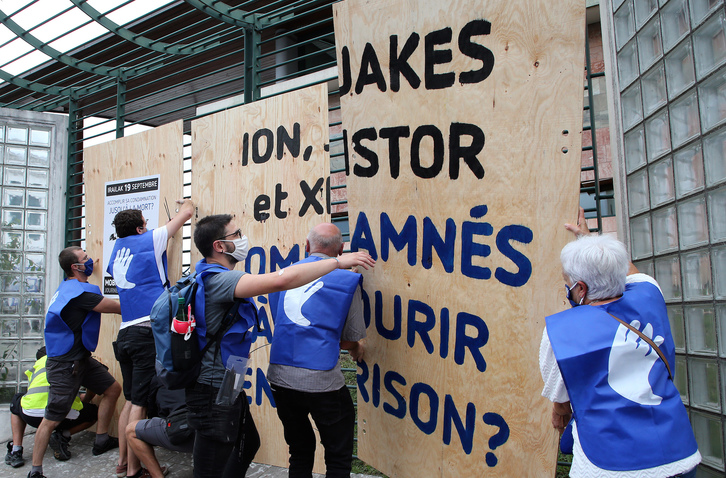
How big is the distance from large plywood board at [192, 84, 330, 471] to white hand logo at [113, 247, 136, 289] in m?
0.55

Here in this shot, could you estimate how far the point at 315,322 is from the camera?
3.04 m

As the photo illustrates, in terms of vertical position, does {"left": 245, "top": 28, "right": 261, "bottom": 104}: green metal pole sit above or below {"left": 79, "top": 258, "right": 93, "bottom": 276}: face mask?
above

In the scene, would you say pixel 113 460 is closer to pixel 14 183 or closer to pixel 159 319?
pixel 159 319

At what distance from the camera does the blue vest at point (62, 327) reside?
4.86 metres

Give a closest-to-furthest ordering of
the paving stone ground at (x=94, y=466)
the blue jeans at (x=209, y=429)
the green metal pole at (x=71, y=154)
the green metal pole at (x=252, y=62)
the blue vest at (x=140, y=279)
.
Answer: the blue jeans at (x=209, y=429)
the paving stone ground at (x=94, y=466)
the blue vest at (x=140, y=279)
the green metal pole at (x=252, y=62)
the green metal pole at (x=71, y=154)

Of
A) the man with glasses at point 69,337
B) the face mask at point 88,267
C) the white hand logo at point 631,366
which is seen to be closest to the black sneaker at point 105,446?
the man with glasses at point 69,337

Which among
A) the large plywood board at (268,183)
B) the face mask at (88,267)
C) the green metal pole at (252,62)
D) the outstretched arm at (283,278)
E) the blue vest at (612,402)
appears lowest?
the blue vest at (612,402)

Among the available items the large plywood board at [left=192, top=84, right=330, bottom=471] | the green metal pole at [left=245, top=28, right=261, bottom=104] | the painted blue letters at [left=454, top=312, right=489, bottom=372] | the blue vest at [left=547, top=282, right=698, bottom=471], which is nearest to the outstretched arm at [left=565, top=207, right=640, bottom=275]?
the blue vest at [left=547, top=282, right=698, bottom=471]

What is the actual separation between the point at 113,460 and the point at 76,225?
10.9 feet

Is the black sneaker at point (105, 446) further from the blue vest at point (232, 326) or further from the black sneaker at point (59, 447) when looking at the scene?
the blue vest at point (232, 326)

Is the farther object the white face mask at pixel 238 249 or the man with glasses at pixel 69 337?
the man with glasses at pixel 69 337

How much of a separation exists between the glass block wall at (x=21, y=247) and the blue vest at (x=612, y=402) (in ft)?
21.2

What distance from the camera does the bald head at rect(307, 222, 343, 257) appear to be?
3213mm

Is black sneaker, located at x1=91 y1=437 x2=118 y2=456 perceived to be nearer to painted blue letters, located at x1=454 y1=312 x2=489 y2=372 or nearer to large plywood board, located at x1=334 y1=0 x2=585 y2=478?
large plywood board, located at x1=334 y1=0 x2=585 y2=478
